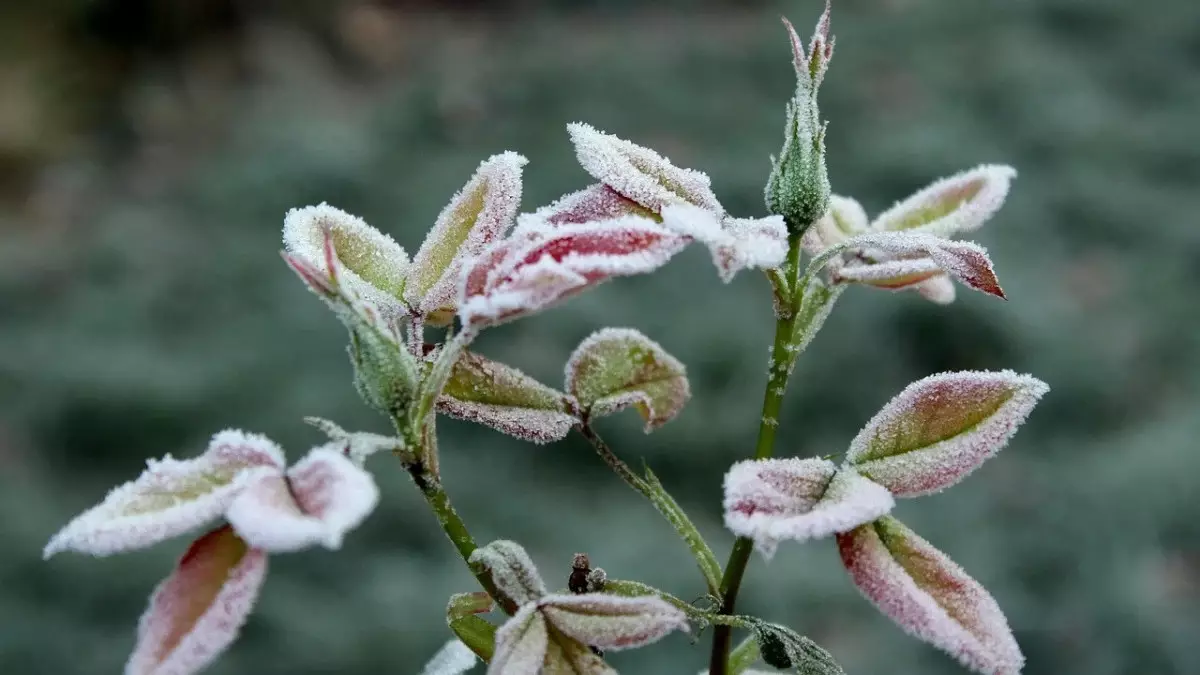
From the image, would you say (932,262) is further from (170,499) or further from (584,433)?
(170,499)

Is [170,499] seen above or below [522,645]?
above

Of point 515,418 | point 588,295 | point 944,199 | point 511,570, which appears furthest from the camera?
point 588,295

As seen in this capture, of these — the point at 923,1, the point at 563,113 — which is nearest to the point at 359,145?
the point at 563,113

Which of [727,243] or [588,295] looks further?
[588,295]

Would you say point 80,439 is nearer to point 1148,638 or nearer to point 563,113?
point 563,113

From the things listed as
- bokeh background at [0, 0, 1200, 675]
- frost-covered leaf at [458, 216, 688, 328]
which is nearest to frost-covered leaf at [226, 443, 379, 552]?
frost-covered leaf at [458, 216, 688, 328]

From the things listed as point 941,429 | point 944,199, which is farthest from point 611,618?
point 944,199

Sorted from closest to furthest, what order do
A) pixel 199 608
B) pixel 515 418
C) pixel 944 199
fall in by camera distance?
pixel 199 608
pixel 515 418
pixel 944 199

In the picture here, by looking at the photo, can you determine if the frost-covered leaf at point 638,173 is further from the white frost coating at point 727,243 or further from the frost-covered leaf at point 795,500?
the frost-covered leaf at point 795,500
